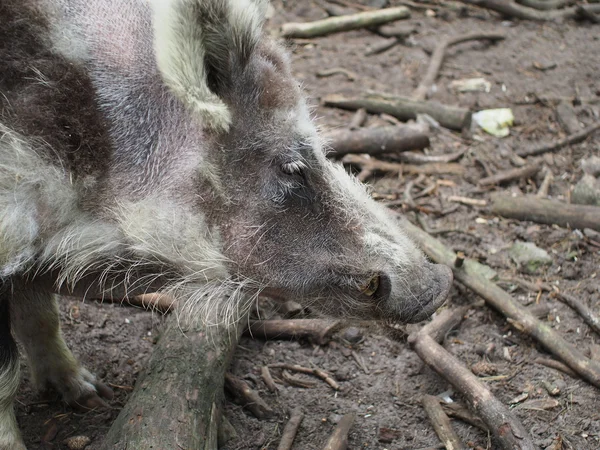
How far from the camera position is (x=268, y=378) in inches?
139

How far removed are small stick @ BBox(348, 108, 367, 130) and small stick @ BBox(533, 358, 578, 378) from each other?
7.72 feet

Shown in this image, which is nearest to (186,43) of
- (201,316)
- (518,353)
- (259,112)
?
(259,112)

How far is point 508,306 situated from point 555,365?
379 mm

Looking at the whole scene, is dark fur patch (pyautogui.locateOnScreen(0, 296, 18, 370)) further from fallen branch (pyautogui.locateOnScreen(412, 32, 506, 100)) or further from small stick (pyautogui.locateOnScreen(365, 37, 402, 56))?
small stick (pyautogui.locateOnScreen(365, 37, 402, 56))

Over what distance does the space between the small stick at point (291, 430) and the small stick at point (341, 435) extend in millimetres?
159

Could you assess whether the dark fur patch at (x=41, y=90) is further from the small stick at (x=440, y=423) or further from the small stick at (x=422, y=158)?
the small stick at (x=422, y=158)

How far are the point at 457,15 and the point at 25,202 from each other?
20.0 feet

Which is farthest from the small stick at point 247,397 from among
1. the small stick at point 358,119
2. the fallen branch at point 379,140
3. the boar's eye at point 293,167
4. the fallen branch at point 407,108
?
the fallen branch at point 407,108

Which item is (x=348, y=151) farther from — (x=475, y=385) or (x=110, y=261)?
(x=110, y=261)

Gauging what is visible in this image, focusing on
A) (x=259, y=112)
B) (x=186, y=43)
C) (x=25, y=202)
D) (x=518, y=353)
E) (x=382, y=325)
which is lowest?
(x=518, y=353)

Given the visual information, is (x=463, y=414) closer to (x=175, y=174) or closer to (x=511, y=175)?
(x=175, y=174)

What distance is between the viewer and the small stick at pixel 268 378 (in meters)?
3.49

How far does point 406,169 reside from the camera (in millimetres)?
5082

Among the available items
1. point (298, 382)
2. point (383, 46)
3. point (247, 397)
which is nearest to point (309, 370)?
point (298, 382)
